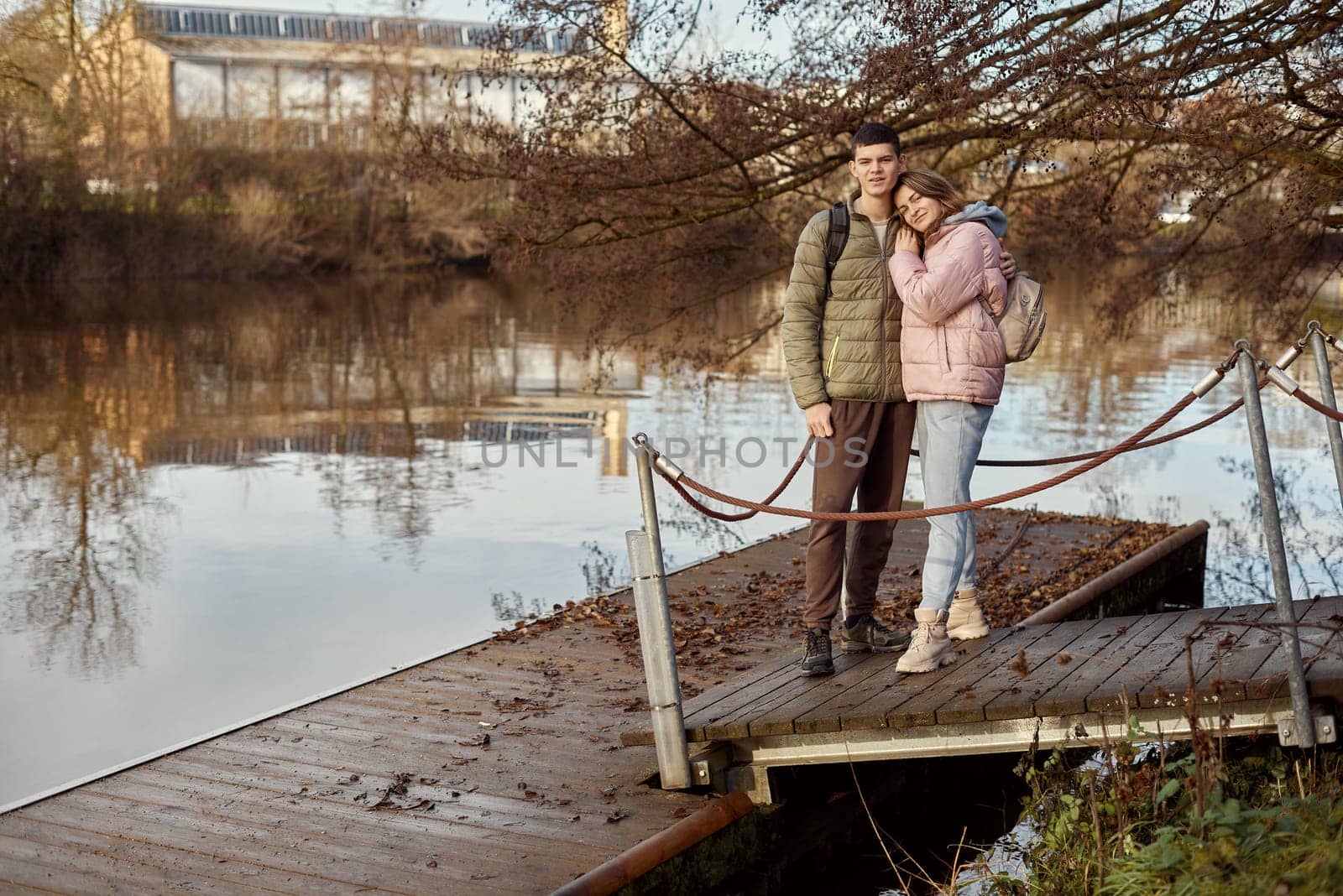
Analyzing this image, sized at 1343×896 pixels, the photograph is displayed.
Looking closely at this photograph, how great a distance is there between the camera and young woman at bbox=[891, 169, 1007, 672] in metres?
5.27

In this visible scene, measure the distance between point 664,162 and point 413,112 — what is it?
140ft

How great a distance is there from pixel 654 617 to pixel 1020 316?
1736 mm

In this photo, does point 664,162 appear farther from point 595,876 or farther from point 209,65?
point 209,65

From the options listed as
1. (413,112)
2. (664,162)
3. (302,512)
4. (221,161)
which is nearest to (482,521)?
(302,512)

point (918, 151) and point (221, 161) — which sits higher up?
point (221, 161)

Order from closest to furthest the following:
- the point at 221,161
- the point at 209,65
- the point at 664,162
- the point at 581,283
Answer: the point at 664,162 → the point at 581,283 → the point at 221,161 → the point at 209,65

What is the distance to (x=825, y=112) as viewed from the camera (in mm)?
10367

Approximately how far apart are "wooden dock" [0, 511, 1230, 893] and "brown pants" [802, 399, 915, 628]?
0.39 m

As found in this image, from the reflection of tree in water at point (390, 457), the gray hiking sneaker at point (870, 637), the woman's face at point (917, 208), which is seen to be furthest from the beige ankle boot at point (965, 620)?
the reflection of tree in water at point (390, 457)

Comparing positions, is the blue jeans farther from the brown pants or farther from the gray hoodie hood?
the gray hoodie hood

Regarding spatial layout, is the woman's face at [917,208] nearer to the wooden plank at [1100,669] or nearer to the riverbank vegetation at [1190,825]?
the wooden plank at [1100,669]

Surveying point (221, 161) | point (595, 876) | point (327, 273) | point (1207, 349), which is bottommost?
point (595, 876)

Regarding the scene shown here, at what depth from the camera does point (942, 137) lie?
1065 centimetres

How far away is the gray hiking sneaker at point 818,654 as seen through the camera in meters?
5.76
